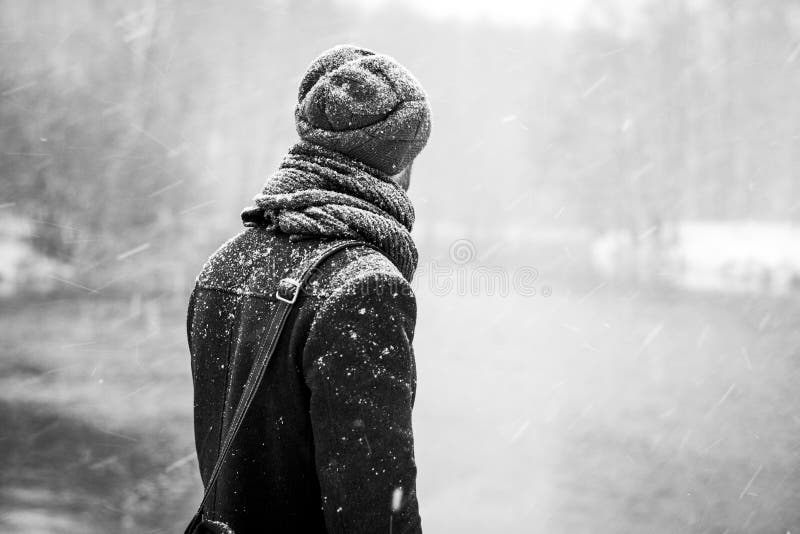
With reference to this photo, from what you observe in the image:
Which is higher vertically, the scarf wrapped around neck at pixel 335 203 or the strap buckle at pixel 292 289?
the scarf wrapped around neck at pixel 335 203

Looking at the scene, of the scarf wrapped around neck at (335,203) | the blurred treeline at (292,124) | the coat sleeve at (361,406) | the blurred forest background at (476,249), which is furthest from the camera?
the blurred treeline at (292,124)

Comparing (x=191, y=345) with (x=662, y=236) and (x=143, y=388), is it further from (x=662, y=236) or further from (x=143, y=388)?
(x=662, y=236)

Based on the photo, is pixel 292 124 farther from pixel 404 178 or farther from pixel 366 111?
pixel 366 111

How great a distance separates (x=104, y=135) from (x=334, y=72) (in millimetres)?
15461

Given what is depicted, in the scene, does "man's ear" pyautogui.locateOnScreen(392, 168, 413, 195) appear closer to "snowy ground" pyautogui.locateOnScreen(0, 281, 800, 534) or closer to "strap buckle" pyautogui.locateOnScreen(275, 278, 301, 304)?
"strap buckle" pyautogui.locateOnScreen(275, 278, 301, 304)

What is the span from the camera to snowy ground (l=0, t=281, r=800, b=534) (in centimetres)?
459

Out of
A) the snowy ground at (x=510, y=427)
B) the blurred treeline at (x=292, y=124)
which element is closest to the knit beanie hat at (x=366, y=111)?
the snowy ground at (x=510, y=427)

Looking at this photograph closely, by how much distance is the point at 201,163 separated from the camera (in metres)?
17.5

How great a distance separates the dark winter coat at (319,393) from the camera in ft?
4.57

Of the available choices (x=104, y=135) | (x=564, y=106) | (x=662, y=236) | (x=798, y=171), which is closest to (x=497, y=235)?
(x=564, y=106)

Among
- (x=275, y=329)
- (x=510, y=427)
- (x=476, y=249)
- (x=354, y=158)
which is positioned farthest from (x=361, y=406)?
(x=476, y=249)

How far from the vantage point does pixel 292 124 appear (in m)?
22.9

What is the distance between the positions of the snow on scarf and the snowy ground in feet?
11.0

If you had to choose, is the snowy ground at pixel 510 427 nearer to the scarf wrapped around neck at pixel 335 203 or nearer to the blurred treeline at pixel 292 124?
the scarf wrapped around neck at pixel 335 203
